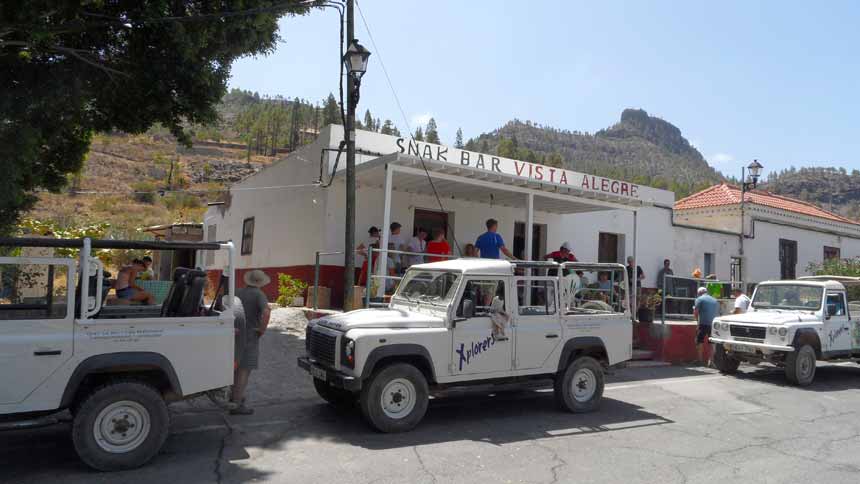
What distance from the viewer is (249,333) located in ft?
22.1

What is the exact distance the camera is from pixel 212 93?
922 cm

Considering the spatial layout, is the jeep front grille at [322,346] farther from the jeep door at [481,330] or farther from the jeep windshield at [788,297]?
the jeep windshield at [788,297]

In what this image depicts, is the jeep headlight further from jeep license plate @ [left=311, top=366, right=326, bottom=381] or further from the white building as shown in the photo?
the white building

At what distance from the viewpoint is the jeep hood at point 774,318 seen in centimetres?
1060

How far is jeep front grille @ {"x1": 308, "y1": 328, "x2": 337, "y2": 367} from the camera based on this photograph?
21.1 feet

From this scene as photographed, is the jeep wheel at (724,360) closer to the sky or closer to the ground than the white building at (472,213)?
closer to the ground

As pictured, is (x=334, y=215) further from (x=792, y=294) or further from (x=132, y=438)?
(x=792, y=294)

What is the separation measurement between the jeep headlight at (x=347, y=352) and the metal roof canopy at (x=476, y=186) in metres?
A: 5.04

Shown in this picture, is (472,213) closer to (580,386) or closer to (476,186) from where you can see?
(476,186)

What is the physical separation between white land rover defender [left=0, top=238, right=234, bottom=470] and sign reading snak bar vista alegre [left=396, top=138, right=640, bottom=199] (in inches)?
335

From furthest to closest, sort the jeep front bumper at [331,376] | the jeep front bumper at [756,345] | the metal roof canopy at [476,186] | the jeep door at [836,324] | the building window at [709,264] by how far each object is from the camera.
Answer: the building window at [709,264], the metal roof canopy at [476,186], the jeep door at [836,324], the jeep front bumper at [756,345], the jeep front bumper at [331,376]

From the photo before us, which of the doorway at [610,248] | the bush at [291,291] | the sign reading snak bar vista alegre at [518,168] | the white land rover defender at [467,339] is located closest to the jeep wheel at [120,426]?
the white land rover defender at [467,339]

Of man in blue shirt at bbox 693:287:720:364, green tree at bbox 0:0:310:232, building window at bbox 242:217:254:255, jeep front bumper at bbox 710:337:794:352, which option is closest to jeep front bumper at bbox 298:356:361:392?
green tree at bbox 0:0:310:232

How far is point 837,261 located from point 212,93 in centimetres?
2332
